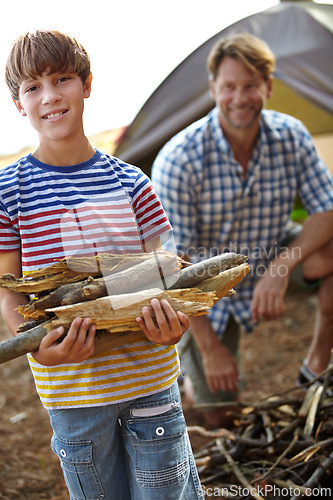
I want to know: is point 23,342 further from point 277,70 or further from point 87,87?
point 277,70

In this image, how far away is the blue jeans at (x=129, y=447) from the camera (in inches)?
38.9

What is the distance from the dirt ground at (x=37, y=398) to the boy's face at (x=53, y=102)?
1.19 meters

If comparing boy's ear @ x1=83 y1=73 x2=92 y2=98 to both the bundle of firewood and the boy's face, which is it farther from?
the bundle of firewood

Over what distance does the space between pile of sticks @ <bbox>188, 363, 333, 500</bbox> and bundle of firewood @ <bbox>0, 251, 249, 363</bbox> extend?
0.76 meters

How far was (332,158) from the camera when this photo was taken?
11.0 ft

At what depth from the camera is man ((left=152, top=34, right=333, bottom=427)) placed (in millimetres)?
1981

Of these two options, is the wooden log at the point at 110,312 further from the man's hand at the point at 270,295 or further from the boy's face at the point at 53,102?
the man's hand at the point at 270,295

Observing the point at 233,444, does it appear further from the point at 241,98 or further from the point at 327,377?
the point at 241,98

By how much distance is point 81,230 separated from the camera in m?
0.96

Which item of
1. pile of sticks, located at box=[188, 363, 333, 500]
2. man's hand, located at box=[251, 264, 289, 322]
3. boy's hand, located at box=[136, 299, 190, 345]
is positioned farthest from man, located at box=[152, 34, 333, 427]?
boy's hand, located at box=[136, 299, 190, 345]

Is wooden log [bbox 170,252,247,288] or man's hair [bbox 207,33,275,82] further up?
man's hair [bbox 207,33,275,82]

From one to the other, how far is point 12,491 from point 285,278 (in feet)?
3.87

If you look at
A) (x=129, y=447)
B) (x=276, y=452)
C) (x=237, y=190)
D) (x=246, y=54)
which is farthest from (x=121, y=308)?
(x=246, y=54)

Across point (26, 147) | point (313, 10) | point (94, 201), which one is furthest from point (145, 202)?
point (313, 10)
